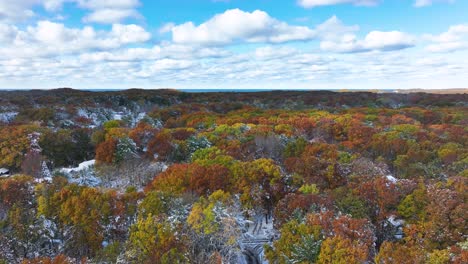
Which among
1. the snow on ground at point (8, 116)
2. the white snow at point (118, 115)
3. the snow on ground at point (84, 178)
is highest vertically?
the snow on ground at point (8, 116)

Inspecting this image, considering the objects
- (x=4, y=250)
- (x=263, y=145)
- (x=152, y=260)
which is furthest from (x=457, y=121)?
(x=4, y=250)

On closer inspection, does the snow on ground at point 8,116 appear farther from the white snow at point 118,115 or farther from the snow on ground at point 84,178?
the snow on ground at point 84,178

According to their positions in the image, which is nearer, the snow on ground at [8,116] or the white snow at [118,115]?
the snow on ground at [8,116]

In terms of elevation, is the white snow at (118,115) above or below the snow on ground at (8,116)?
below

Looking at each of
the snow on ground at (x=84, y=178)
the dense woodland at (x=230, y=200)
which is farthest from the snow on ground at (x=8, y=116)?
the snow on ground at (x=84, y=178)

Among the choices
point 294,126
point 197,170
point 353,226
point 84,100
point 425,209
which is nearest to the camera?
point 353,226

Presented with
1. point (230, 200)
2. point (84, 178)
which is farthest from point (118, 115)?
point (230, 200)

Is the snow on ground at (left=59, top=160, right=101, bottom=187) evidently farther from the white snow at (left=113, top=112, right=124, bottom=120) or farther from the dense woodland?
the white snow at (left=113, top=112, right=124, bottom=120)

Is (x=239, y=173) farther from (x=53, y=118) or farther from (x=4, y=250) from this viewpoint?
(x=53, y=118)
